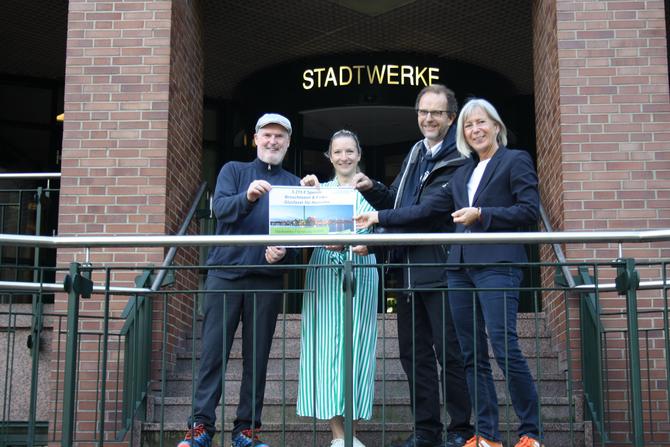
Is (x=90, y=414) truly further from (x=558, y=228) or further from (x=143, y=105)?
(x=558, y=228)

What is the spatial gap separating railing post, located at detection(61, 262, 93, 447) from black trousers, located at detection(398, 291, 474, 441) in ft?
5.82

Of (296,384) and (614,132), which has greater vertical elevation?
(614,132)

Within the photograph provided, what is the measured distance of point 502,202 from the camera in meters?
5.29

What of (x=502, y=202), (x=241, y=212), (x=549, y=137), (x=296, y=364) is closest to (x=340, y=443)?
(x=241, y=212)

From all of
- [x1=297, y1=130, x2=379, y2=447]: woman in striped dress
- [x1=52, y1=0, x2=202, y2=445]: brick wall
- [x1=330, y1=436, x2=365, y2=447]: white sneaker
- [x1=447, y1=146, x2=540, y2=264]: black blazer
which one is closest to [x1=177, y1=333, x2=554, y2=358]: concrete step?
[x1=52, y1=0, x2=202, y2=445]: brick wall

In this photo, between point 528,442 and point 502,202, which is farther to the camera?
point 502,202

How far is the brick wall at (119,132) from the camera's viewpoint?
7.39 m

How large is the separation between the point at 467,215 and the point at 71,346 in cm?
218

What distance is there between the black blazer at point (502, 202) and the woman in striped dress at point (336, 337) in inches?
29.0

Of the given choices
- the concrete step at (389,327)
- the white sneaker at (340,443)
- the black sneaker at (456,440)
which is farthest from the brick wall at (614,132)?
the white sneaker at (340,443)

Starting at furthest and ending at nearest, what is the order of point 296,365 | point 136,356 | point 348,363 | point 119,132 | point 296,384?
1. point 119,132
2. point 296,365
3. point 296,384
4. point 136,356
5. point 348,363

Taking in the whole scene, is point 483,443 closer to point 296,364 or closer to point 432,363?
point 432,363

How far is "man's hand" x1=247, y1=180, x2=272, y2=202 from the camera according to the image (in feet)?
18.1

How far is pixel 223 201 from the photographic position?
18.8ft
